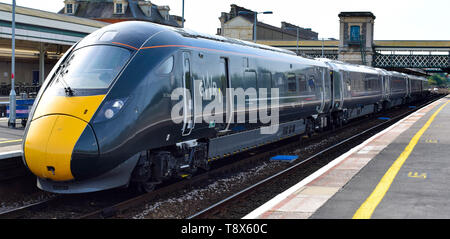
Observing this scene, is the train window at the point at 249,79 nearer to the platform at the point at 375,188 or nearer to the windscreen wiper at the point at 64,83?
the platform at the point at 375,188

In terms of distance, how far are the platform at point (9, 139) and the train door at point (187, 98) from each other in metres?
4.07

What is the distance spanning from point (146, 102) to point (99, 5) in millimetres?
67082

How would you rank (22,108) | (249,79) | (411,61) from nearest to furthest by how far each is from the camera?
(249,79), (22,108), (411,61)

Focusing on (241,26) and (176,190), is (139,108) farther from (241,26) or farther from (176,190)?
(241,26)

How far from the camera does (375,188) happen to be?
31.4ft

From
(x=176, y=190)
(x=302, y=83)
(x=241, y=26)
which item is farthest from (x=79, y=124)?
(x=241, y=26)

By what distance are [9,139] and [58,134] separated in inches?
273

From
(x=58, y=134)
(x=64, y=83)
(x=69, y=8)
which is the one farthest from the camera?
(x=69, y=8)

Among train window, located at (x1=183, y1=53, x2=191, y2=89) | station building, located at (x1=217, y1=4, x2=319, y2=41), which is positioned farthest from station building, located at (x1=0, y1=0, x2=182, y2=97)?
station building, located at (x1=217, y1=4, x2=319, y2=41)

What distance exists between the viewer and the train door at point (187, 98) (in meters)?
11.0

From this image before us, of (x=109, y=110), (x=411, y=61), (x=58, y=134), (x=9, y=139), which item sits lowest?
(x=9, y=139)

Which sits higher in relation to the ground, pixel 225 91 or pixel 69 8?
pixel 69 8

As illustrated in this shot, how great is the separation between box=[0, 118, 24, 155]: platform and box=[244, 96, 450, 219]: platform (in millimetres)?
6657
